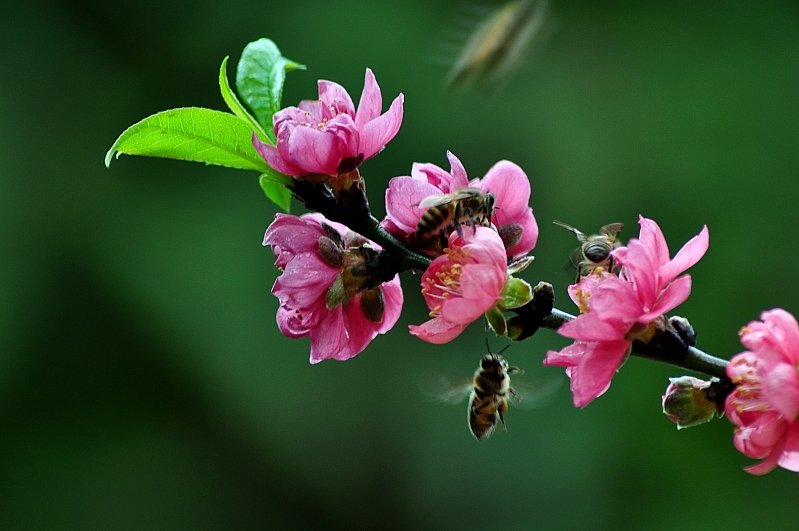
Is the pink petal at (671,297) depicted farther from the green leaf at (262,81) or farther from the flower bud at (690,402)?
the green leaf at (262,81)

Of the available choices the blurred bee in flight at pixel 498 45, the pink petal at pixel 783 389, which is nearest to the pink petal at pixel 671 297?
the pink petal at pixel 783 389


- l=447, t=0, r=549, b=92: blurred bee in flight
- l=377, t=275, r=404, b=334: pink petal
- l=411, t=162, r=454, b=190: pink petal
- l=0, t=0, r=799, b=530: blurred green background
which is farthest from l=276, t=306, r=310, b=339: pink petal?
l=0, t=0, r=799, b=530: blurred green background

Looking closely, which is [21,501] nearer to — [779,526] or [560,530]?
[560,530]

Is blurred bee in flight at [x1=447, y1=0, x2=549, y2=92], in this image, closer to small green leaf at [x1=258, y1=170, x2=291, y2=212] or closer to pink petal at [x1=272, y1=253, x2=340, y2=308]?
small green leaf at [x1=258, y1=170, x2=291, y2=212]

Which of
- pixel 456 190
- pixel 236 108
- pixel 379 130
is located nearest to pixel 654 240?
pixel 456 190

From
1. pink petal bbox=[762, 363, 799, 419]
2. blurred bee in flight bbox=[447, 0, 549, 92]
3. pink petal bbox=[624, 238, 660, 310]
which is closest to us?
pink petal bbox=[762, 363, 799, 419]

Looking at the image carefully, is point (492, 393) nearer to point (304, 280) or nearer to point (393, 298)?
point (393, 298)

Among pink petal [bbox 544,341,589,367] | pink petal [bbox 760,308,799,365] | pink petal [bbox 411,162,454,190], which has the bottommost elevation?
pink petal [bbox 544,341,589,367]

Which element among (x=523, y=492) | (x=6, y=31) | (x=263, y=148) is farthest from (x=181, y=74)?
(x=263, y=148)
